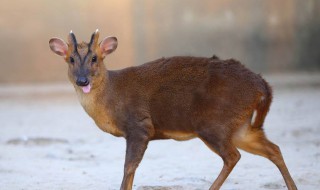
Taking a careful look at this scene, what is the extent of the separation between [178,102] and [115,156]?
3.12 m

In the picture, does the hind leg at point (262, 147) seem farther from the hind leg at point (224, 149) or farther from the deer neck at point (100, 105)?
the deer neck at point (100, 105)

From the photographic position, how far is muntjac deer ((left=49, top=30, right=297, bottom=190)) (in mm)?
8086

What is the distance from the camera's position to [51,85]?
21.1 meters

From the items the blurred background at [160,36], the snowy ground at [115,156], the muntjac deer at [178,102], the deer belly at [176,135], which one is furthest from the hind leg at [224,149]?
the blurred background at [160,36]

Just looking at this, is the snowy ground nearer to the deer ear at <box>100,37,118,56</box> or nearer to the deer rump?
the deer rump

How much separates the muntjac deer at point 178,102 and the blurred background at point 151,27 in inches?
→ 477

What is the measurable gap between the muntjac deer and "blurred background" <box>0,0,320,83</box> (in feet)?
39.7

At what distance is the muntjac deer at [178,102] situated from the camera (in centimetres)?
809

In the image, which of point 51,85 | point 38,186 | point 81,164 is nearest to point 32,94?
point 51,85

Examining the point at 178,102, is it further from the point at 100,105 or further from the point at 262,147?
the point at 262,147

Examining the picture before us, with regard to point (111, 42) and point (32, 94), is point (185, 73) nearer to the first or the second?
point (111, 42)

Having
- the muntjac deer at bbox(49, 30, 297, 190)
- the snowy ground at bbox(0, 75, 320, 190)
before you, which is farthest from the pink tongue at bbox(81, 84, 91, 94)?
the snowy ground at bbox(0, 75, 320, 190)

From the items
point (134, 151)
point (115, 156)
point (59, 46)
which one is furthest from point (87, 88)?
point (115, 156)

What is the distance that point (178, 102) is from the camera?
827 centimetres
